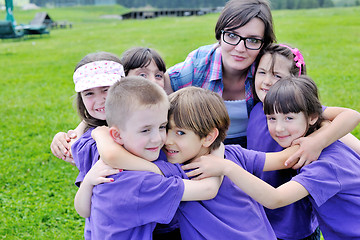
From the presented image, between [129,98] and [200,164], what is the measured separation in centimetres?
55

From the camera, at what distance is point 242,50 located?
10.5 feet

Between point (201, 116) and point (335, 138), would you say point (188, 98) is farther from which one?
point (335, 138)

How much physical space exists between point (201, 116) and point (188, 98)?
13cm

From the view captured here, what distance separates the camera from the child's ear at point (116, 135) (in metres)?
2.21

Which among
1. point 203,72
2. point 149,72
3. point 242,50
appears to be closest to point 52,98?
point 203,72

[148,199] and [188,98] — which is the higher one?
[188,98]

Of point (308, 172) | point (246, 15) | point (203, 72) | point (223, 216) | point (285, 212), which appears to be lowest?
point (285, 212)

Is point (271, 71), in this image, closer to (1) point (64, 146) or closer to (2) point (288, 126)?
(2) point (288, 126)

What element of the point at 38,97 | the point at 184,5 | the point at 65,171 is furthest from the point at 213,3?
the point at 65,171

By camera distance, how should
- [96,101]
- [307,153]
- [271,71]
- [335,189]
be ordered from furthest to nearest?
[271,71] < [96,101] < [307,153] < [335,189]

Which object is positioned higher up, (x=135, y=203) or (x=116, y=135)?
(x=116, y=135)

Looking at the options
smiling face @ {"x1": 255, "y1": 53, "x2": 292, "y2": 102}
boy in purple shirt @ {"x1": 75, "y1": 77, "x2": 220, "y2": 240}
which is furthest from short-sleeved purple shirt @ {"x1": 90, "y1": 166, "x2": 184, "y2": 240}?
smiling face @ {"x1": 255, "y1": 53, "x2": 292, "y2": 102}

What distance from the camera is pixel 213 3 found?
65.8 m

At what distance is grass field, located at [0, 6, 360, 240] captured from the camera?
15.0ft
